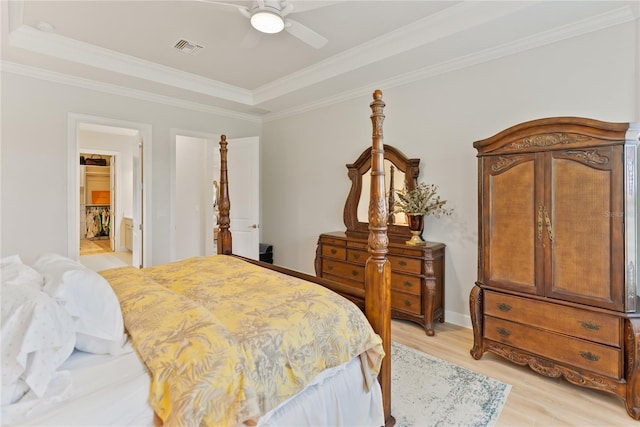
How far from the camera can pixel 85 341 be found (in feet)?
4.00

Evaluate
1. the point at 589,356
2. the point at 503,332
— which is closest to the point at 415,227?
the point at 503,332

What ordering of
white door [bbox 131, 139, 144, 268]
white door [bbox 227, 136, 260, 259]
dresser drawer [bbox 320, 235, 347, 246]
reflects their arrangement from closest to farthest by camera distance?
dresser drawer [bbox 320, 235, 347, 246] < white door [bbox 131, 139, 144, 268] < white door [bbox 227, 136, 260, 259]

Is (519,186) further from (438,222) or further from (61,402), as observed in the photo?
(61,402)

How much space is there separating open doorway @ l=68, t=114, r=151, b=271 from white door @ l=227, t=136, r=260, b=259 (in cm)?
118

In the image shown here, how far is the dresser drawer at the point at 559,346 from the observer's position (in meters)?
1.98

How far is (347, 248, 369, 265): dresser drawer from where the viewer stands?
349 centimetres

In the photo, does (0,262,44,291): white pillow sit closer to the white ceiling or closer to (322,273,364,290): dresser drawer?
the white ceiling

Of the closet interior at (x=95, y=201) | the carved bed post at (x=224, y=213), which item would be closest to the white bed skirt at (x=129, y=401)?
the carved bed post at (x=224, y=213)

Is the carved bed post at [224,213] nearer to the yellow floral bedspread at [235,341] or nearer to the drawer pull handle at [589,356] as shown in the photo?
the yellow floral bedspread at [235,341]

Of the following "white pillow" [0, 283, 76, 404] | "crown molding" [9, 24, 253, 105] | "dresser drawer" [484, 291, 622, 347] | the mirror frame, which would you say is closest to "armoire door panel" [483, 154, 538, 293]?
"dresser drawer" [484, 291, 622, 347]

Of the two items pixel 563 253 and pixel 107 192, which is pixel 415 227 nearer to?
pixel 563 253

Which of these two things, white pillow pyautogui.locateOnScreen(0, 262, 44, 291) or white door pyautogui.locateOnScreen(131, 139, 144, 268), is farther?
white door pyautogui.locateOnScreen(131, 139, 144, 268)

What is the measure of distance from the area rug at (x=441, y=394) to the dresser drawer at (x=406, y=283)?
0.67 meters

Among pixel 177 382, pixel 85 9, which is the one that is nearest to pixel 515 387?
pixel 177 382
